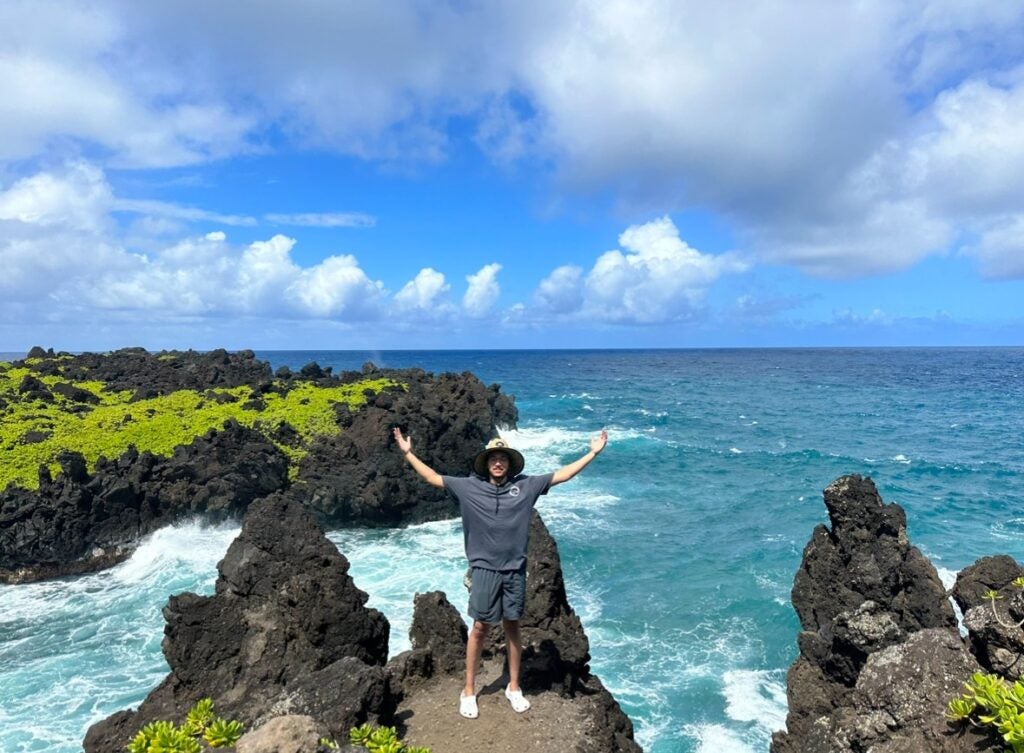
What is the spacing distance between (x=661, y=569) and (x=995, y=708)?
20.0 m

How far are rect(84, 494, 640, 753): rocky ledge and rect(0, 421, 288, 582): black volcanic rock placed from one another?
17.0m

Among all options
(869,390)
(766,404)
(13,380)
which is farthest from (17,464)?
(869,390)

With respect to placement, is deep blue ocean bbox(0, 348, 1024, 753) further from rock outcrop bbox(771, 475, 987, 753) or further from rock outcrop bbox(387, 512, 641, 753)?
rock outcrop bbox(387, 512, 641, 753)

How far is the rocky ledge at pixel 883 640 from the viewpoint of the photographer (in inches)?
304

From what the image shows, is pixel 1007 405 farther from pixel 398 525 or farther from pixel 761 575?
pixel 398 525

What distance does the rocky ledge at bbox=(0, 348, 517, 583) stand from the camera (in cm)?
2578

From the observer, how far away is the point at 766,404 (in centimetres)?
8538

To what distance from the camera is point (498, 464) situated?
850 centimetres

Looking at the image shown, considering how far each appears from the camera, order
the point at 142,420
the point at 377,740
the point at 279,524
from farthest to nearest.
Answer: the point at 142,420
the point at 279,524
the point at 377,740

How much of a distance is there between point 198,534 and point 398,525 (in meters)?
8.32

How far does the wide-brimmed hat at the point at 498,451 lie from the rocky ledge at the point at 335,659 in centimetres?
281

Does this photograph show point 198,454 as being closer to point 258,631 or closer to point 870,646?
point 258,631

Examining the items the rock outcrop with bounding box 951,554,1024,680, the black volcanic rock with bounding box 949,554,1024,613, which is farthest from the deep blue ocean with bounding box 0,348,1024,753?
the rock outcrop with bounding box 951,554,1024,680

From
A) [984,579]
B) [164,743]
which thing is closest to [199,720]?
[164,743]
